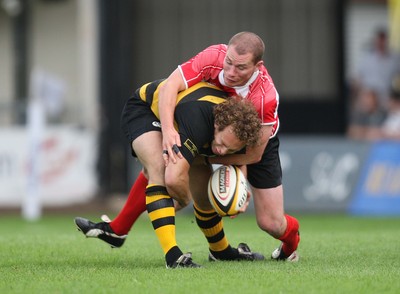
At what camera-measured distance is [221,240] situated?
894 cm

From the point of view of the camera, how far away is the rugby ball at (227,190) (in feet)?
26.8

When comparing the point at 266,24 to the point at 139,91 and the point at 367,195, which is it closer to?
the point at 367,195

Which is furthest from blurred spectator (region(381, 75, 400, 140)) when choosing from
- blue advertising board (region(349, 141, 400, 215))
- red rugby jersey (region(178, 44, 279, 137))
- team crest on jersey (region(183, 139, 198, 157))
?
team crest on jersey (region(183, 139, 198, 157))

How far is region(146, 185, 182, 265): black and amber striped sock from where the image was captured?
8.05 m

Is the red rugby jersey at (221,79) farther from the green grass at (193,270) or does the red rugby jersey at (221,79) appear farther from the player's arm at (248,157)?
the green grass at (193,270)

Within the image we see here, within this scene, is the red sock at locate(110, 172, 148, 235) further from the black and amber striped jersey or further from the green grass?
the black and amber striped jersey

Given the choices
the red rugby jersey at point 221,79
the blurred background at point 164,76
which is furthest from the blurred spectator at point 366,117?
the red rugby jersey at point 221,79

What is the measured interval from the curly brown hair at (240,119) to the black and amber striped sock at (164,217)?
2.18 feet

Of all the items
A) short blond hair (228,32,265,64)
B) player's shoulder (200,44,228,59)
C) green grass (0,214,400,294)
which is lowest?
green grass (0,214,400,294)

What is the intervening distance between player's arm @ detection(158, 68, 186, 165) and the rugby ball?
0.43m

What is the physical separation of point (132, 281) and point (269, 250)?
2818 mm

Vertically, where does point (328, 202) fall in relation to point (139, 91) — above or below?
below

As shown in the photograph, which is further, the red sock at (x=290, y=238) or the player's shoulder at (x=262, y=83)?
the red sock at (x=290, y=238)

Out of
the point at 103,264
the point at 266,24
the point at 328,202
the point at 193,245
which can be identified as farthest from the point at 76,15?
the point at 103,264
